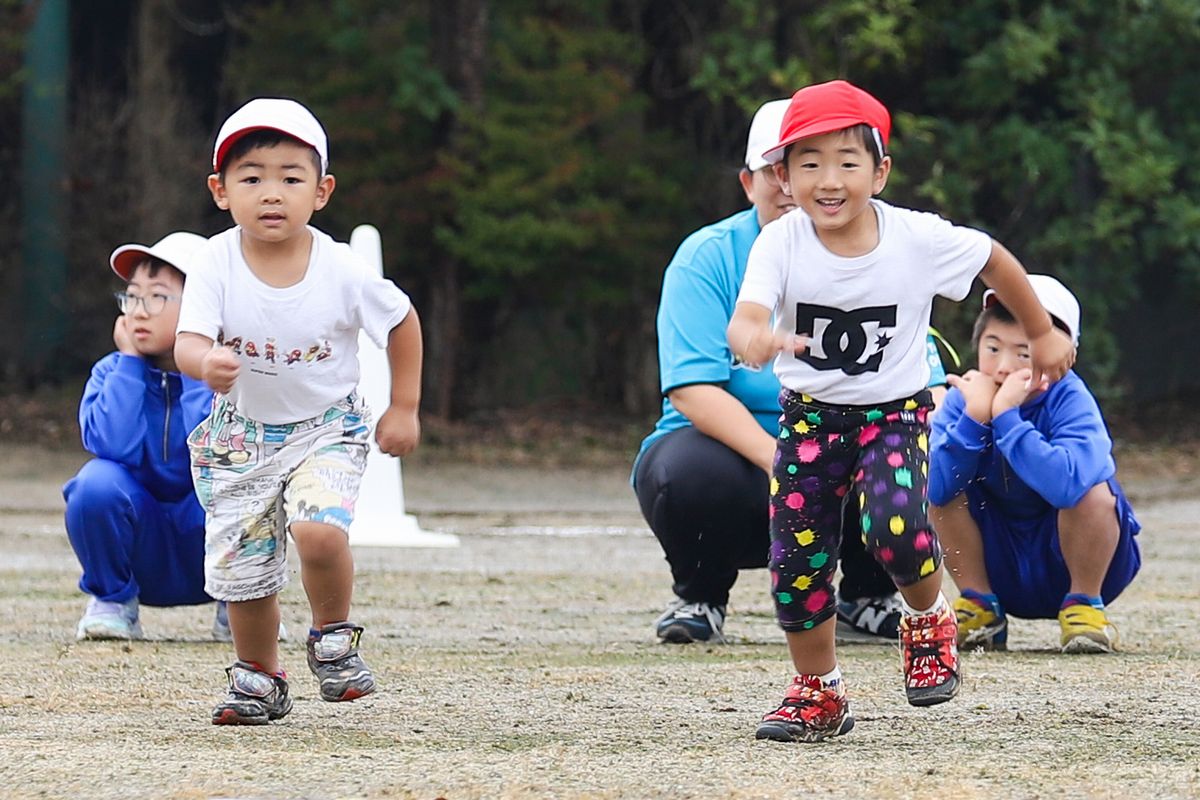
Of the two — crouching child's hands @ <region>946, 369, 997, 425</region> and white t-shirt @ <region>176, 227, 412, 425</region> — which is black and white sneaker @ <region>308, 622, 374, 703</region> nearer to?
white t-shirt @ <region>176, 227, 412, 425</region>

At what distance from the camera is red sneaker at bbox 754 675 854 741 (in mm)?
3889

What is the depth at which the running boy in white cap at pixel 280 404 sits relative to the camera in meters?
4.09

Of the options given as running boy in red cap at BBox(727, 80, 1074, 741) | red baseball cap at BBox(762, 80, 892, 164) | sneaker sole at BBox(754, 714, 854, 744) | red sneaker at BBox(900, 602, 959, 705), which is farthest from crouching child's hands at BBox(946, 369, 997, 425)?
sneaker sole at BBox(754, 714, 854, 744)

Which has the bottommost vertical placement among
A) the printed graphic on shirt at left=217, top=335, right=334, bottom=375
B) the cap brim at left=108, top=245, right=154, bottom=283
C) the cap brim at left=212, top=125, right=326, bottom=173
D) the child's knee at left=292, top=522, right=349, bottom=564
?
the child's knee at left=292, top=522, right=349, bottom=564

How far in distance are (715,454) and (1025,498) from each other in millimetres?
893

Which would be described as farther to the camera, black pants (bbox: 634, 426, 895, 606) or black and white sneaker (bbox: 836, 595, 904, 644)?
black and white sneaker (bbox: 836, 595, 904, 644)

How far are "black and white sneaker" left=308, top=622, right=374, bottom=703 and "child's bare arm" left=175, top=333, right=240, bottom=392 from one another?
0.59m

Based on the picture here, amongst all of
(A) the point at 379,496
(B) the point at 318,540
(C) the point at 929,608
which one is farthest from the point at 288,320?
(A) the point at 379,496

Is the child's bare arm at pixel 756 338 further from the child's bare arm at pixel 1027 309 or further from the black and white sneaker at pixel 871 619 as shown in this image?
the black and white sneaker at pixel 871 619

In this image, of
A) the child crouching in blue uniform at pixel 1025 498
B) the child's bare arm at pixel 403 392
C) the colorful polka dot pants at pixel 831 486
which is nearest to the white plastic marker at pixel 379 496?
the child crouching in blue uniform at pixel 1025 498

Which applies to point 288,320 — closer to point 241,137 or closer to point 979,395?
point 241,137

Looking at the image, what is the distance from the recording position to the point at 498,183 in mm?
14773

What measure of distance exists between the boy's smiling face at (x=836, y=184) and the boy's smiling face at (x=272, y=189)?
3.38ft

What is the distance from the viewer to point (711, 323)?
5.66m
